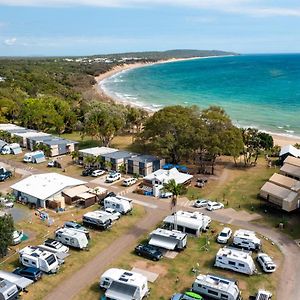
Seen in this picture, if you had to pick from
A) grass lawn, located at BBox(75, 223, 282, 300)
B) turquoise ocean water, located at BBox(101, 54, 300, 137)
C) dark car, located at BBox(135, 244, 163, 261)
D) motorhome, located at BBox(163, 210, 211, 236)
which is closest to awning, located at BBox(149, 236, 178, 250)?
dark car, located at BBox(135, 244, 163, 261)

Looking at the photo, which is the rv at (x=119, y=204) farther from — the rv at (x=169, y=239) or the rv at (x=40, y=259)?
the rv at (x=40, y=259)

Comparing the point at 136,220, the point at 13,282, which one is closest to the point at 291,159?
the point at 136,220

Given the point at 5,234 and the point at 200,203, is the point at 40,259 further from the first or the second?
the point at 200,203

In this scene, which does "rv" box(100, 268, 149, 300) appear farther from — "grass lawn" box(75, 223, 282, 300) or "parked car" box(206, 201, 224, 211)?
"parked car" box(206, 201, 224, 211)

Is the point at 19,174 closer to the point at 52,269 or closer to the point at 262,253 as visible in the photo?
the point at 52,269

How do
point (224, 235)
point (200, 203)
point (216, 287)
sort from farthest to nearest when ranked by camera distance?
point (200, 203) < point (224, 235) < point (216, 287)

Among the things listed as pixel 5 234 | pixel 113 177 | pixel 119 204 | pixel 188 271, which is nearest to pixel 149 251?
pixel 188 271

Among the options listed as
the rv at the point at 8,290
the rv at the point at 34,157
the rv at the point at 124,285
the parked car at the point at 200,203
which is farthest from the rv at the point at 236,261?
the rv at the point at 34,157
